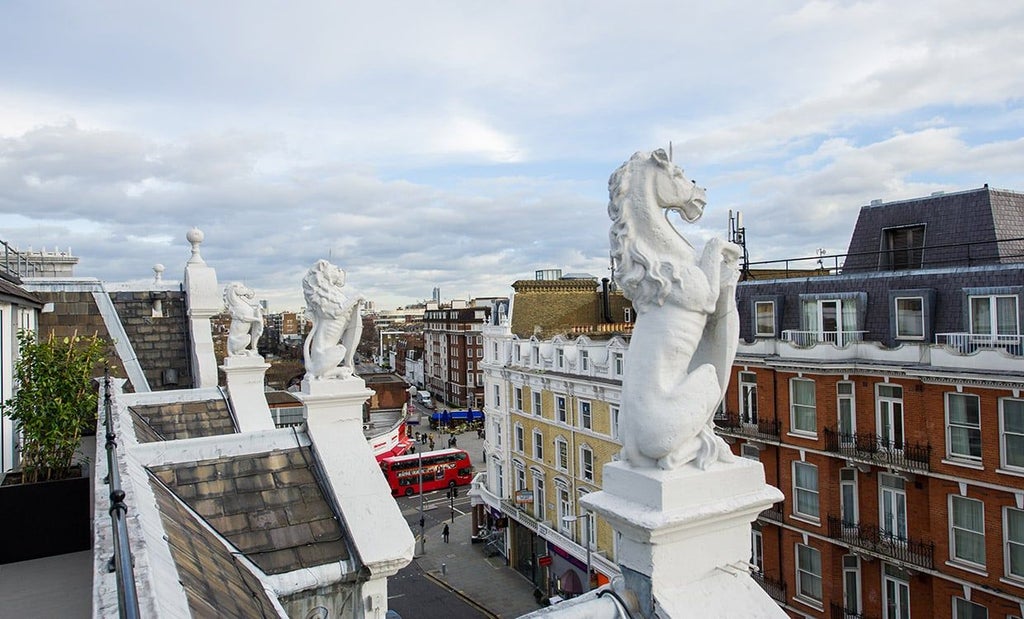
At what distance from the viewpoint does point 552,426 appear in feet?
93.1

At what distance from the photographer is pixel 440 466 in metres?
44.1

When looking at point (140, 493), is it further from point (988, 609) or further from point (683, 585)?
point (988, 609)

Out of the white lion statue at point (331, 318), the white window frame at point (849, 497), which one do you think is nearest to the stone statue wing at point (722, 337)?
the white lion statue at point (331, 318)

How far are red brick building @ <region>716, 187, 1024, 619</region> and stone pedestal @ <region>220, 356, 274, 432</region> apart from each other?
1383cm

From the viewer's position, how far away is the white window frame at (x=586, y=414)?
84.5 ft

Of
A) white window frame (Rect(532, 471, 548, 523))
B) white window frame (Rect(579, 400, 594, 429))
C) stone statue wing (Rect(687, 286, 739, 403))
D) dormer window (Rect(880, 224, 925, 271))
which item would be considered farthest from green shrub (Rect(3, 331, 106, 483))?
white window frame (Rect(532, 471, 548, 523))

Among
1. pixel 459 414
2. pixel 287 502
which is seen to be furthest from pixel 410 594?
pixel 459 414

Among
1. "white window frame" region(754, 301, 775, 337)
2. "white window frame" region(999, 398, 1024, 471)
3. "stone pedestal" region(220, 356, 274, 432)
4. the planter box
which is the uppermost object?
"white window frame" region(754, 301, 775, 337)

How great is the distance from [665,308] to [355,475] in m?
3.58

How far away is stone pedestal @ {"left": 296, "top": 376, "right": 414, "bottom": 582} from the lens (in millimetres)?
5402

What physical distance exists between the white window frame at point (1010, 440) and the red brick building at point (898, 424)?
0.02 metres

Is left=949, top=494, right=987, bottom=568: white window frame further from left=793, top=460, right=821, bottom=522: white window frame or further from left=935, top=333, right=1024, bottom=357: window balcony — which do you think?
left=935, top=333, right=1024, bottom=357: window balcony

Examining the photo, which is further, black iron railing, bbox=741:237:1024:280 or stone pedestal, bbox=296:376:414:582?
black iron railing, bbox=741:237:1024:280

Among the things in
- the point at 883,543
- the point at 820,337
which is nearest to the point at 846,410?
the point at 820,337
